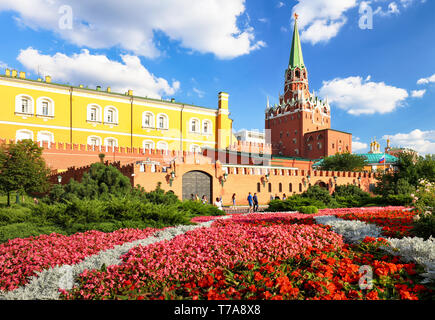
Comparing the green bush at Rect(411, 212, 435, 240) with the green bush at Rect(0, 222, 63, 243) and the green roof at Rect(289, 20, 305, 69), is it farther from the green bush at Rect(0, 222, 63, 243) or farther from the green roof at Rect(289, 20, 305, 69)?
the green roof at Rect(289, 20, 305, 69)

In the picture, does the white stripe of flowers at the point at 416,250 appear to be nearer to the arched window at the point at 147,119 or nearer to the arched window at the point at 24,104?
the arched window at the point at 24,104

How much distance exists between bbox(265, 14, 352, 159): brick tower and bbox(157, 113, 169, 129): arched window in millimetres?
34878

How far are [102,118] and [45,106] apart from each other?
680cm

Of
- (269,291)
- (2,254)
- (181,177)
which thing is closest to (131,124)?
(181,177)

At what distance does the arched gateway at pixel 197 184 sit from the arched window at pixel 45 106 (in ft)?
72.6

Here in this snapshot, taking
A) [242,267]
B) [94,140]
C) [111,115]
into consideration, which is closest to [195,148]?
[111,115]

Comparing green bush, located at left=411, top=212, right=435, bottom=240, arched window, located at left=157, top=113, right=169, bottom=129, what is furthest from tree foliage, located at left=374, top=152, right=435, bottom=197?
arched window, located at left=157, top=113, right=169, bottom=129

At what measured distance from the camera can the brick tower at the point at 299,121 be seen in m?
60.8

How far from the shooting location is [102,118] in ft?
124

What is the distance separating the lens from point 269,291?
3.55 m

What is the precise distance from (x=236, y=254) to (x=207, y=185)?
20.7 meters

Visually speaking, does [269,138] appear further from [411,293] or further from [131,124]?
[411,293]

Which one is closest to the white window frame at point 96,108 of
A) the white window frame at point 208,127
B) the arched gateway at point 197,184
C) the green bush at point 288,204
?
the white window frame at point 208,127

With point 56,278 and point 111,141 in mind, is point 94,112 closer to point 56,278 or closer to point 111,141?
point 111,141
